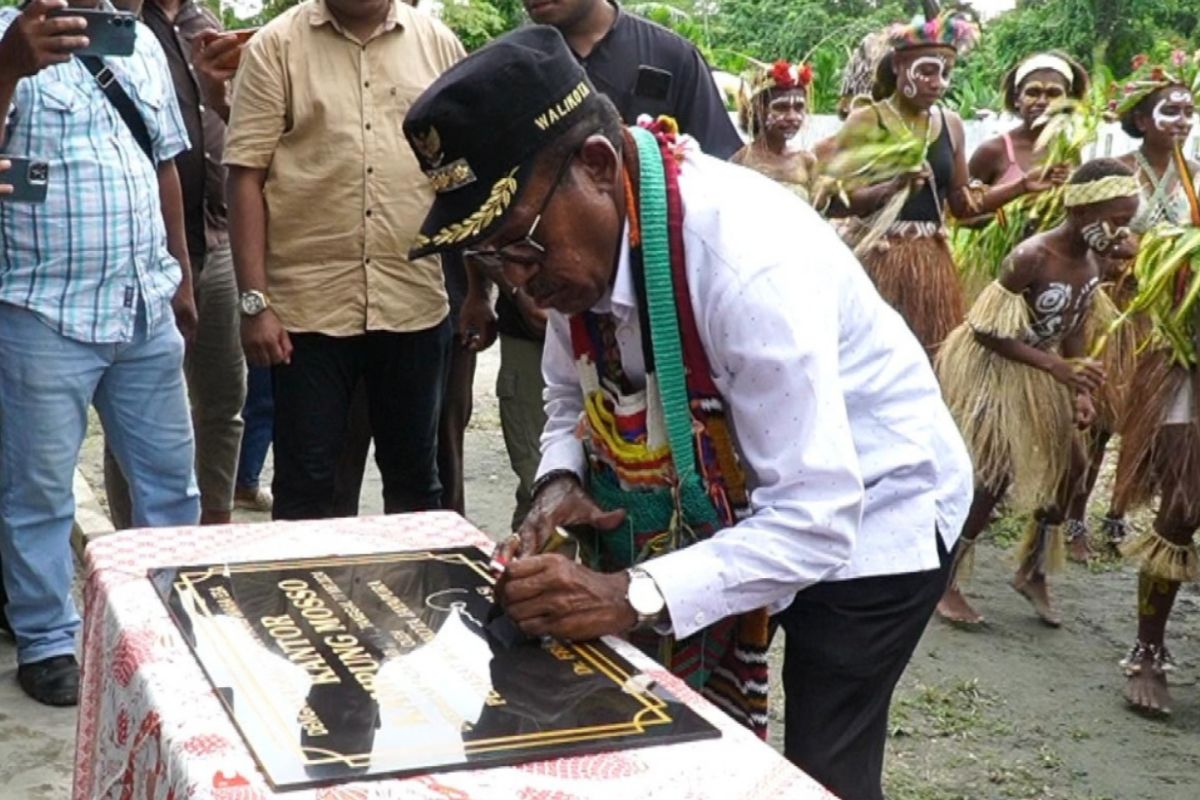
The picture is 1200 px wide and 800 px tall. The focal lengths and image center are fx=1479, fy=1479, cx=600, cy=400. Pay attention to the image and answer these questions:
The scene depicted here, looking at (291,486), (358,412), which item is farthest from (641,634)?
(358,412)

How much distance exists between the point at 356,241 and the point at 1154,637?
266 cm

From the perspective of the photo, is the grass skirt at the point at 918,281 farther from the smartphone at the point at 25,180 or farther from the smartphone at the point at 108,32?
the smartphone at the point at 25,180

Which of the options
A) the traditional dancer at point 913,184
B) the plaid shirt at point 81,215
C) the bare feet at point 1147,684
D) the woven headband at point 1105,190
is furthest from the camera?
the traditional dancer at point 913,184

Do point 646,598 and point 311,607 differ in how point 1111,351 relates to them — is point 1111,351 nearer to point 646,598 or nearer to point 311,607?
point 646,598

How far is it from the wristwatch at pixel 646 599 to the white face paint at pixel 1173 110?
14.5 feet

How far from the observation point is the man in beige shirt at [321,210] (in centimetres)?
391

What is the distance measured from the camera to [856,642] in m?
2.21

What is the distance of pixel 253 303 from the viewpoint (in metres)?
3.90

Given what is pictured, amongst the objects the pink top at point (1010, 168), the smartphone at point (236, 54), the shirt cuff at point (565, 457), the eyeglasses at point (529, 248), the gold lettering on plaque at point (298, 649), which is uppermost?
the eyeglasses at point (529, 248)

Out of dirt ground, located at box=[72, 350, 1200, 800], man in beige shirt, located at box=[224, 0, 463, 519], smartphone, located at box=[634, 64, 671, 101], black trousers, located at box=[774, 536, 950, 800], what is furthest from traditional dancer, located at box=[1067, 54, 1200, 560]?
black trousers, located at box=[774, 536, 950, 800]

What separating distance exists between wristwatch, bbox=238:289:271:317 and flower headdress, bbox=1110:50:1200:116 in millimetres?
3564

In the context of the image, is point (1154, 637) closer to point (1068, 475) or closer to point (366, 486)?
point (1068, 475)

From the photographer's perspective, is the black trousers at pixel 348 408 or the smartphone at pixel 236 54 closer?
the black trousers at pixel 348 408

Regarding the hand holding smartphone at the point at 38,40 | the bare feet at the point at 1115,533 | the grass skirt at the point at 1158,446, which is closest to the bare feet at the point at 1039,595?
the grass skirt at the point at 1158,446
